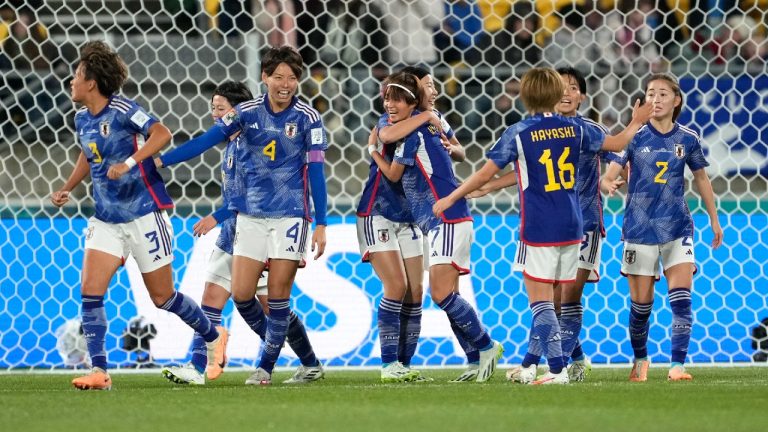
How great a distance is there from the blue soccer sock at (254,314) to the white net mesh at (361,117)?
56.9 inches

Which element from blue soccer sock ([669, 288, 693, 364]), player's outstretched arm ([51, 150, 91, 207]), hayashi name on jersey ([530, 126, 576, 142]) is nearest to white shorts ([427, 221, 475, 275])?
hayashi name on jersey ([530, 126, 576, 142])

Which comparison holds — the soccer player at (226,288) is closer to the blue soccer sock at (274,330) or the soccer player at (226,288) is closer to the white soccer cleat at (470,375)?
the blue soccer sock at (274,330)

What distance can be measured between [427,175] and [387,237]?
405mm

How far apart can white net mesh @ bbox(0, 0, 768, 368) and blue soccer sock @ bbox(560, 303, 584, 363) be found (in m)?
1.57

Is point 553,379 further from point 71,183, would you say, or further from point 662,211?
point 71,183

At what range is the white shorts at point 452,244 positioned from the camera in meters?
6.62

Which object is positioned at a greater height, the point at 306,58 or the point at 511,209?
the point at 306,58

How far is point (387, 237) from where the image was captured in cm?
682

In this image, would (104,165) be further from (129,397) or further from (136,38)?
(136,38)

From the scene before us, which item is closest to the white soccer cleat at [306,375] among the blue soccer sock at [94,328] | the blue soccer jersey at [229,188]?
the blue soccer jersey at [229,188]

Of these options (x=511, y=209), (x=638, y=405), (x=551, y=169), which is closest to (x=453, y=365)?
(x=511, y=209)

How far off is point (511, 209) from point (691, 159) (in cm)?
224

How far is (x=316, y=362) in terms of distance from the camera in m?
7.06

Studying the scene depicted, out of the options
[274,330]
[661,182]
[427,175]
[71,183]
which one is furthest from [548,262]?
[71,183]
